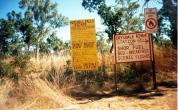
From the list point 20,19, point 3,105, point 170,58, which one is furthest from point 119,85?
point 20,19

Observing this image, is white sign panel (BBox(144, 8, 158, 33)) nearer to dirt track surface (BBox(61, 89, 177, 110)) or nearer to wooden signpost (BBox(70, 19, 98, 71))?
wooden signpost (BBox(70, 19, 98, 71))

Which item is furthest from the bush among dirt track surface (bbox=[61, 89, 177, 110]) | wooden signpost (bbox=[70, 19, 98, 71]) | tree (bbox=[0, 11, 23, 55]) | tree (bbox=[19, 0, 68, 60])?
tree (bbox=[19, 0, 68, 60])

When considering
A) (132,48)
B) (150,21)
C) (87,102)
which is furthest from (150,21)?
(87,102)

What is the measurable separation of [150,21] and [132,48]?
1033 mm

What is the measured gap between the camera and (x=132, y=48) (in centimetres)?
939

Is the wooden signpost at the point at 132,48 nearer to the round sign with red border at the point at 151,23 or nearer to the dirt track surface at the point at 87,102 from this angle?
the round sign with red border at the point at 151,23

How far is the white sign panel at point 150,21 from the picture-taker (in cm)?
889

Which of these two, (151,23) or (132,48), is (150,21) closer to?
(151,23)

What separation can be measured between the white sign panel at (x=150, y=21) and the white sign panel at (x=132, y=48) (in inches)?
19.0

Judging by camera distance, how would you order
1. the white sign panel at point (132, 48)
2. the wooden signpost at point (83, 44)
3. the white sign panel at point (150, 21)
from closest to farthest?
the white sign panel at point (150, 21) → the white sign panel at point (132, 48) → the wooden signpost at point (83, 44)

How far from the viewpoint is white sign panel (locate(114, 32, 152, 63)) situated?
30.7ft

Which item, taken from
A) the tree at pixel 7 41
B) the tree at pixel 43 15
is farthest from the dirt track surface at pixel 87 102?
the tree at pixel 43 15

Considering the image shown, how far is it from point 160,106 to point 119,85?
10.9ft

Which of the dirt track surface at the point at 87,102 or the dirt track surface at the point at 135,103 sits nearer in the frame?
the dirt track surface at the point at 135,103
